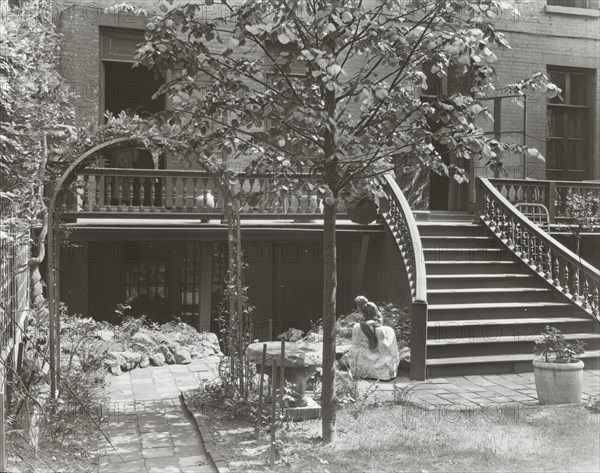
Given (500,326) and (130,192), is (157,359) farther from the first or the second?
(500,326)

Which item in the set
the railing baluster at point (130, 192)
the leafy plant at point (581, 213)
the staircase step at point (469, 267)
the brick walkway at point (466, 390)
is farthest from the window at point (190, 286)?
the leafy plant at point (581, 213)

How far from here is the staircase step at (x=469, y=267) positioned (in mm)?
10867

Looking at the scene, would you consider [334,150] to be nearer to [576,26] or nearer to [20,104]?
[20,104]

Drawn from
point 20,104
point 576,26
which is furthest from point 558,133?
point 20,104

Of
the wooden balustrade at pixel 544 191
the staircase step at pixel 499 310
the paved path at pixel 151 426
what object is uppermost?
the wooden balustrade at pixel 544 191

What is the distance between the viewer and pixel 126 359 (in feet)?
30.4

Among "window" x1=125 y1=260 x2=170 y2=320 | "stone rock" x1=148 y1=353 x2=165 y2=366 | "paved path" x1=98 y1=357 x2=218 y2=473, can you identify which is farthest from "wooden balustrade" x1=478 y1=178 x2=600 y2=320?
"window" x1=125 y1=260 x2=170 y2=320

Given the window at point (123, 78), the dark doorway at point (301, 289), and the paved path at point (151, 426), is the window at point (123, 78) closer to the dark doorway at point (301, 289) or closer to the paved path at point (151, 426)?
the dark doorway at point (301, 289)

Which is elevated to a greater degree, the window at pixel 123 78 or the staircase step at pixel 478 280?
the window at pixel 123 78

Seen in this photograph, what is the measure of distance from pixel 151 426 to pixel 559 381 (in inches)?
169

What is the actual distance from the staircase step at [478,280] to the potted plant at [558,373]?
2.86 m

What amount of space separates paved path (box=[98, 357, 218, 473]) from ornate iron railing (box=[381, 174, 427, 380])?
2.66 m

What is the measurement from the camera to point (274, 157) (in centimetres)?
657

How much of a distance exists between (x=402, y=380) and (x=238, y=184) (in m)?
4.82
